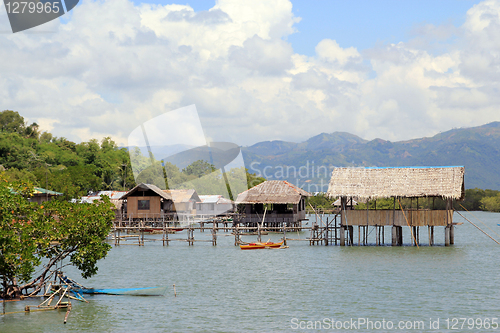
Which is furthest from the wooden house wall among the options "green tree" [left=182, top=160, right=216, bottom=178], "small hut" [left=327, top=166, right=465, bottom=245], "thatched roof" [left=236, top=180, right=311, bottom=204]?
"green tree" [left=182, top=160, right=216, bottom=178]

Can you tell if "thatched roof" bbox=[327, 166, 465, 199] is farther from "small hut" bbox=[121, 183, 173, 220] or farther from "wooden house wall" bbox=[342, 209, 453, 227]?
"small hut" bbox=[121, 183, 173, 220]

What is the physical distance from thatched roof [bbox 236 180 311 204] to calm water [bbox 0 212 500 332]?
576 inches

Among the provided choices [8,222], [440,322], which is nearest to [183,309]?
[8,222]

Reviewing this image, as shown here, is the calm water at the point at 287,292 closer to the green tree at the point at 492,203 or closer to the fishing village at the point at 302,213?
the fishing village at the point at 302,213

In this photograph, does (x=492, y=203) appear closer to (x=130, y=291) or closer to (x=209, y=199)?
(x=209, y=199)

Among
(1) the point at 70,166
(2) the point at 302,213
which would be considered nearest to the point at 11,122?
(1) the point at 70,166

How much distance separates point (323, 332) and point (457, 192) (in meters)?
20.4

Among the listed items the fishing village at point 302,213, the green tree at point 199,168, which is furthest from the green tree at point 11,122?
the fishing village at point 302,213

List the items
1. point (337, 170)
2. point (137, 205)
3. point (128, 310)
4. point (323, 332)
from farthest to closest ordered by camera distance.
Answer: point (137, 205) → point (337, 170) → point (128, 310) → point (323, 332)

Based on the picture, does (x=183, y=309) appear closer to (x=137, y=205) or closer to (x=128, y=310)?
(x=128, y=310)

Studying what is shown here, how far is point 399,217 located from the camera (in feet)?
117

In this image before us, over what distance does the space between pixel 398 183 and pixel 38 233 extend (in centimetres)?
2408

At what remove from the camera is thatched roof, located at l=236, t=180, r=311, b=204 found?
5059 centimetres

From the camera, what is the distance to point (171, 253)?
3794 cm
